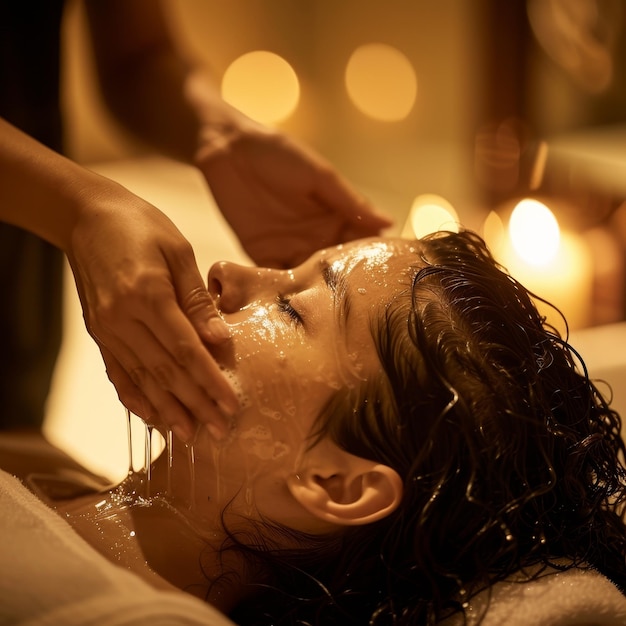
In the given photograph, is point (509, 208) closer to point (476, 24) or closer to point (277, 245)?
point (476, 24)

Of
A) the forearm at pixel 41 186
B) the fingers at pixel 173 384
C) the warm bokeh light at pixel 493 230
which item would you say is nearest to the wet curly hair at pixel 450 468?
the fingers at pixel 173 384

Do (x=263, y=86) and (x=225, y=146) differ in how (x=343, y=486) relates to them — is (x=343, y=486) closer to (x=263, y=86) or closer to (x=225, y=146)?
(x=225, y=146)

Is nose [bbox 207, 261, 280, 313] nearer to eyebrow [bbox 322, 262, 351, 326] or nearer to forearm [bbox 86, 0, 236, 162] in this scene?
eyebrow [bbox 322, 262, 351, 326]

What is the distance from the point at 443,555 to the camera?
0.89 metres

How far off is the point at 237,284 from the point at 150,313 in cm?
22

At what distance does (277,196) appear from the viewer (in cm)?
140

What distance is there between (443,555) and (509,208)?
180 cm

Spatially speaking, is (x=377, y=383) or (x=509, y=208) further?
(x=509, y=208)

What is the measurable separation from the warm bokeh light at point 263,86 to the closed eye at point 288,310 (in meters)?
2.59

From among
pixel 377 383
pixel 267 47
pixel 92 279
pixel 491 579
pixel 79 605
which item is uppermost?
pixel 267 47

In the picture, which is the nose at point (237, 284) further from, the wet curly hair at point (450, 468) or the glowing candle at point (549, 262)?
the glowing candle at point (549, 262)

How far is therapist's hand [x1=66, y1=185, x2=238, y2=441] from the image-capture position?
79cm

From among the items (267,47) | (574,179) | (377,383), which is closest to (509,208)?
(574,179)

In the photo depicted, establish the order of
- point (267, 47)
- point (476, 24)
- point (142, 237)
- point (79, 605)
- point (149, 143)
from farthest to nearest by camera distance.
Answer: point (267, 47)
point (476, 24)
point (149, 143)
point (142, 237)
point (79, 605)
